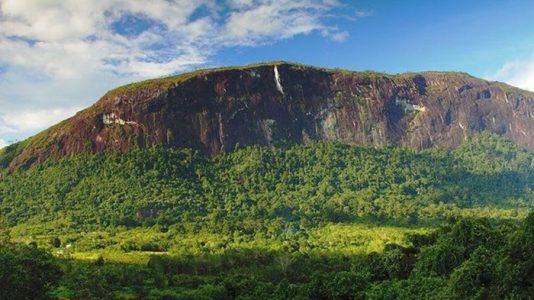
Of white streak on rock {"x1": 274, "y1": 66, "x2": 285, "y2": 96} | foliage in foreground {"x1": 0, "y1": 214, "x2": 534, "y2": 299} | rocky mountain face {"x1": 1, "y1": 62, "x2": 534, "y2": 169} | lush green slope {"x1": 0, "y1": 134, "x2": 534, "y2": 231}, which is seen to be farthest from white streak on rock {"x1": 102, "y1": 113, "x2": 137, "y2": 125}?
foliage in foreground {"x1": 0, "y1": 214, "x2": 534, "y2": 299}

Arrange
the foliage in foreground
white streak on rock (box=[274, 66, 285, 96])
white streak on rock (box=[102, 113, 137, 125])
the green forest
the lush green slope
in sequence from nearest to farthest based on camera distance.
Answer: the foliage in foreground < the green forest < the lush green slope < white streak on rock (box=[102, 113, 137, 125]) < white streak on rock (box=[274, 66, 285, 96])

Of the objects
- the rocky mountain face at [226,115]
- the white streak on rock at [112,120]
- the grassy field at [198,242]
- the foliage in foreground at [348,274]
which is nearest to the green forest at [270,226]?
the foliage in foreground at [348,274]

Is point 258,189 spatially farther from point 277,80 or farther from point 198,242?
point 198,242

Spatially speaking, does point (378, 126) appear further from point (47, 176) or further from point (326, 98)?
point (47, 176)

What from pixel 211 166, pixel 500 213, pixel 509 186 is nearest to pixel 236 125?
pixel 211 166

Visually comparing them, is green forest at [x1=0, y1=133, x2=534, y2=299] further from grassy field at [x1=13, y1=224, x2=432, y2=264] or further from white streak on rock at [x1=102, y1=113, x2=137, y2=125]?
white streak on rock at [x1=102, y1=113, x2=137, y2=125]

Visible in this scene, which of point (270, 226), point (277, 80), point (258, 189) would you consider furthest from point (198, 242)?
point (277, 80)
